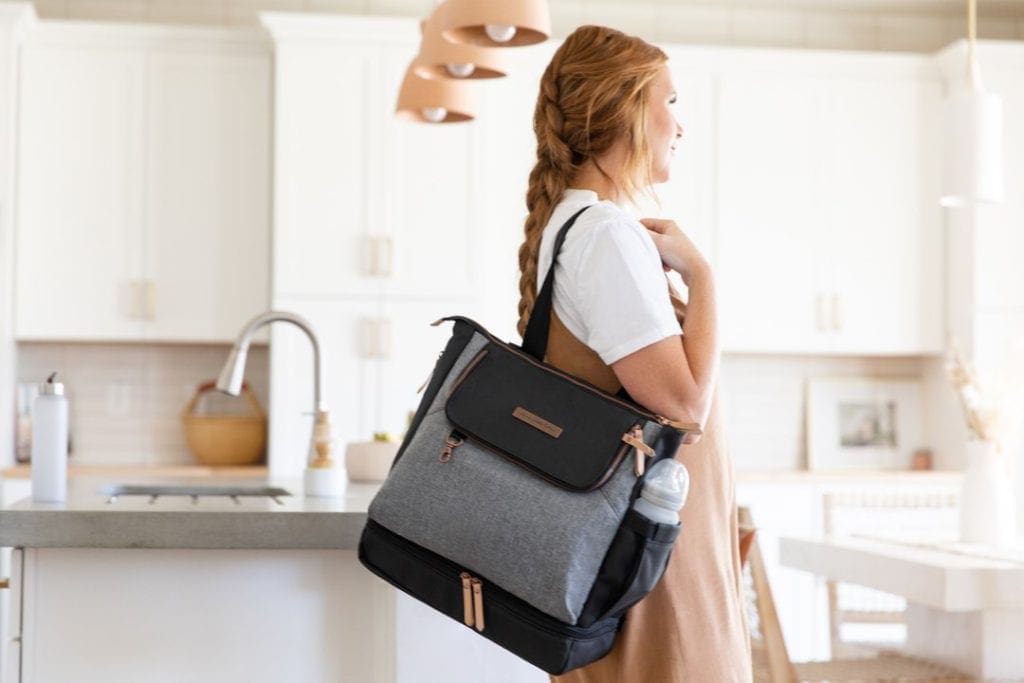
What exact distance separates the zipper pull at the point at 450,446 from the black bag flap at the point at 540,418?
1 cm

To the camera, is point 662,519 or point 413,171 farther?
point 413,171

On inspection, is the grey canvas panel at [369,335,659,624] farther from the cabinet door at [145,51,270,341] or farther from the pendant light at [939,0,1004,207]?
the cabinet door at [145,51,270,341]

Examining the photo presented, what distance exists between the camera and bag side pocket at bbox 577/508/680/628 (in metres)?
1.36

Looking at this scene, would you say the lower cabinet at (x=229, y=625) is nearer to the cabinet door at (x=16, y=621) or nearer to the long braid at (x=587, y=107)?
the cabinet door at (x=16, y=621)

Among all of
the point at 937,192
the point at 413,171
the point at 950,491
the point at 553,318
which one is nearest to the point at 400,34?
the point at 413,171

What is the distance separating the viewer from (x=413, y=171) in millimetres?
4793

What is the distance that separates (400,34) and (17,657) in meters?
3.22

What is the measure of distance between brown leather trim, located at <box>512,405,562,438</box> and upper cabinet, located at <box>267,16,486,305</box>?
335cm

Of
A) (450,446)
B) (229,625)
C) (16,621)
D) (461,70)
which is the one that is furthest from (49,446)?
(461,70)

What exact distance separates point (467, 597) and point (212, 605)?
0.75 metres

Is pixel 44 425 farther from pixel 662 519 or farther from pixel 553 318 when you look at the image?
pixel 662 519

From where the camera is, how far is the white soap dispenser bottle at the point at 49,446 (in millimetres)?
2168

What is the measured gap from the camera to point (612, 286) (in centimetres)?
140

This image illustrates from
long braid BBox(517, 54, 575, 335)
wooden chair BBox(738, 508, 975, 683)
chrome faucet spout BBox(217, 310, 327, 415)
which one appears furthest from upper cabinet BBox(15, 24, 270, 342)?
long braid BBox(517, 54, 575, 335)
